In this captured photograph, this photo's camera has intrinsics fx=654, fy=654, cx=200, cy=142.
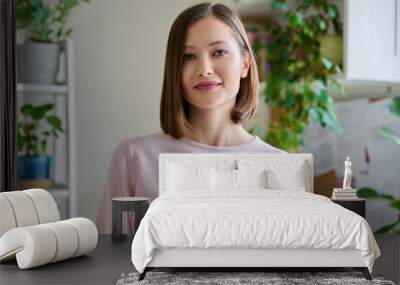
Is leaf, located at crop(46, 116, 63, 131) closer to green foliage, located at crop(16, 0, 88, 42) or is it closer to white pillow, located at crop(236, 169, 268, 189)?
green foliage, located at crop(16, 0, 88, 42)

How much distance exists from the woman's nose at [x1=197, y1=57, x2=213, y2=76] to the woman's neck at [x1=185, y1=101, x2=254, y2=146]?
295 mm

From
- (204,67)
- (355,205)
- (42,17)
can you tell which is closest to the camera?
(355,205)

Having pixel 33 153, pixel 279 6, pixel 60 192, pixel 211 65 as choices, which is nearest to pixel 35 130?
pixel 33 153

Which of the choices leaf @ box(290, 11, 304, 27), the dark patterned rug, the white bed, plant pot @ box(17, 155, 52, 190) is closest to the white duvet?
the white bed

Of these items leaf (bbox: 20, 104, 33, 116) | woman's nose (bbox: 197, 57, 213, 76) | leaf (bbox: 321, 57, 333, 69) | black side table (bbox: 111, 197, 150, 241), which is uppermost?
leaf (bbox: 321, 57, 333, 69)

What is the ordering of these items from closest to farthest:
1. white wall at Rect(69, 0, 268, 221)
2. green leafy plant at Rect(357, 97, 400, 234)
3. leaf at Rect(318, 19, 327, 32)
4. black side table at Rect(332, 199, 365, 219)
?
black side table at Rect(332, 199, 365, 219) → green leafy plant at Rect(357, 97, 400, 234) → white wall at Rect(69, 0, 268, 221) → leaf at Rect(318, 19, 327, 32)

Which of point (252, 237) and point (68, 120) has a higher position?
point (68, 120)

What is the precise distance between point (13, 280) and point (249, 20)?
2896 millimetres

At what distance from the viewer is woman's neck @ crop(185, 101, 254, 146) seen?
16.1 feet

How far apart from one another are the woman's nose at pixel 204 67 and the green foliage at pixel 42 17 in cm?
110

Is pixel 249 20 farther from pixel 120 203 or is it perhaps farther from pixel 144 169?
pixel 120 203

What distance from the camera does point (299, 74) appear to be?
535 cm

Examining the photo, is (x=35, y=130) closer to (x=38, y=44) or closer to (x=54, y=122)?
(x=54, y=122)

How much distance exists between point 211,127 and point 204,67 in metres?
0.46
